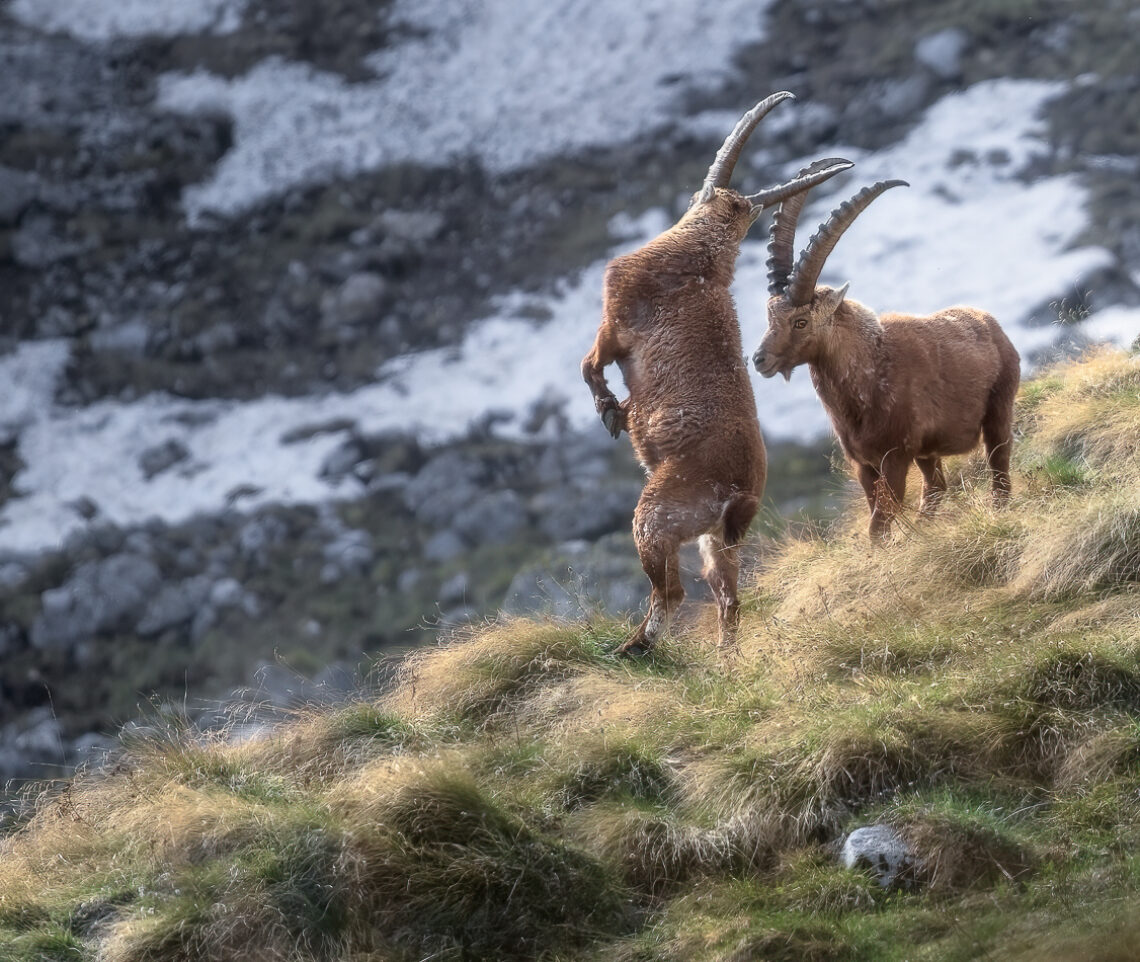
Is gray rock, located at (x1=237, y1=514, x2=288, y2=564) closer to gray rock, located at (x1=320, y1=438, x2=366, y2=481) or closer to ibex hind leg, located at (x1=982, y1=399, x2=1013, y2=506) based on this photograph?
gray rock, located at (x1=320, y1=438, x2=366, y2=481)

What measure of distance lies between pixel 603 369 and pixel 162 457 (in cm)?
2236

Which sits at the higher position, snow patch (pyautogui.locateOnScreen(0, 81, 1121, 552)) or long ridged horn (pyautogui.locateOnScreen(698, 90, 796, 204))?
long ridged horn (pyautogui.locateOnScreen(698, 90, 796, 204))

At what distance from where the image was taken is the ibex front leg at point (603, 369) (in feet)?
25.7

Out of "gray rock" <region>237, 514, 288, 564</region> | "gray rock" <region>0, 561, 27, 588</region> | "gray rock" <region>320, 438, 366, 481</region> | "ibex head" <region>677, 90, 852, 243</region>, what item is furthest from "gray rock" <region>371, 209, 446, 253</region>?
"ibex head" <region>677, 90, 852, 243</region>

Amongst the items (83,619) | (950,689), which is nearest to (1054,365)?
(950,689)

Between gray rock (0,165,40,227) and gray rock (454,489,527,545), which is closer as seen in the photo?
gray rock (454,489,527,545)

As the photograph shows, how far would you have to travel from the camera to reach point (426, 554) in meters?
26.6

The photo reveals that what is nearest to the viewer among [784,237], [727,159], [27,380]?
[727,159]

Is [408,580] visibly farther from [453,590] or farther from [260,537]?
[260,537]

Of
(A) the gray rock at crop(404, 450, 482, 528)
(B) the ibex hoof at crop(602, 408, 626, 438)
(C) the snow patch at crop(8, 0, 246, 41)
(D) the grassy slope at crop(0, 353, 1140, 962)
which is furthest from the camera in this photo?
(C) the snow patch at crop(8, 0, 246, 41)

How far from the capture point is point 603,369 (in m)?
7.92

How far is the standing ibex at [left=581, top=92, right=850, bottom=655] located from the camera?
750cm

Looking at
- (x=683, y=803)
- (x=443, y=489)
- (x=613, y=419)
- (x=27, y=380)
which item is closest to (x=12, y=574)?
(x=27, y=380)

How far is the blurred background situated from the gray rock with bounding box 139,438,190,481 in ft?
0.20
